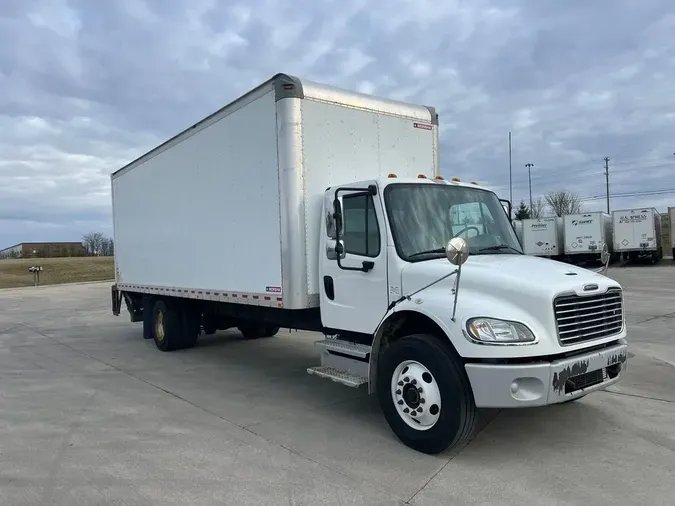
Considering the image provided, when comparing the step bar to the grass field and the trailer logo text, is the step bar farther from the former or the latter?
the grass field

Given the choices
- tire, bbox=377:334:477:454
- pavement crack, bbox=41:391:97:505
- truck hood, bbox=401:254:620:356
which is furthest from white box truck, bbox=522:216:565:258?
pavement crack, bbox=41:391:97:505

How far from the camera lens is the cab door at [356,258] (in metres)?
5.48

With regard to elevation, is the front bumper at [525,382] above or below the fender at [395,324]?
below

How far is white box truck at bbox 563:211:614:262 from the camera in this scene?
35.8m

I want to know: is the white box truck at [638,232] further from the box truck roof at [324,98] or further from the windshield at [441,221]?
the windshield at [441,221]

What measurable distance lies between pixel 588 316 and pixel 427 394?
152 cm

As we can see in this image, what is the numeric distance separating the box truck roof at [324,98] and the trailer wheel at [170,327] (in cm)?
383

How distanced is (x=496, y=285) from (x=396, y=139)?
3.06 meters

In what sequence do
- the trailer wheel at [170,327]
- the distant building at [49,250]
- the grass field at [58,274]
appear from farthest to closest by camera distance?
the distant building at [49,250], the grass field at [58,274], the trailer wheel at [170,327]

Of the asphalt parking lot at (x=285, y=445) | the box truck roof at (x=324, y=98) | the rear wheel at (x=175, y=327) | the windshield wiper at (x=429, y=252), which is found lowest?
the asphalt parking lot at (x=285, y=445)

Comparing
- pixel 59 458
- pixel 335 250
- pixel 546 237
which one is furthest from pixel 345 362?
pixel 546 237

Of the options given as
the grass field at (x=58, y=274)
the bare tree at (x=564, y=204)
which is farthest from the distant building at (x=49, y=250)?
the bare tree at (x=564, y=204)

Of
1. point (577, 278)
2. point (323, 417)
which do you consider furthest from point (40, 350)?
point (577, 278)

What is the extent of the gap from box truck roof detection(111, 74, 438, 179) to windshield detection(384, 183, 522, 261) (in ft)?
5.06
